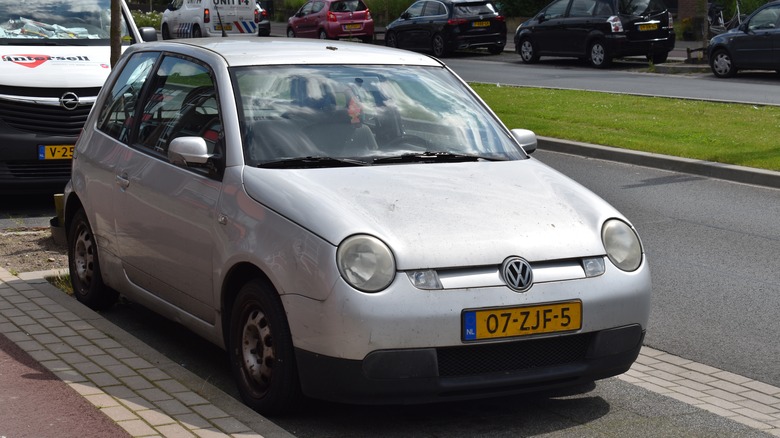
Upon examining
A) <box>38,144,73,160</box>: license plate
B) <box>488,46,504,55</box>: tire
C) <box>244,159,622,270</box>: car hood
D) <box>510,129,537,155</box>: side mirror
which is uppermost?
<box>510,129,537,155</box>: side mirror

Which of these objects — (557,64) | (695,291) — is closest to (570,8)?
(557,64)

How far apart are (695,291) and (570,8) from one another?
81.2 feet

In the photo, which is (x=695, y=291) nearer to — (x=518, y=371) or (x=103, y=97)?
(x=518, y=371)

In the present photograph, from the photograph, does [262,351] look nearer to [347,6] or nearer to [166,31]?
[347,6]

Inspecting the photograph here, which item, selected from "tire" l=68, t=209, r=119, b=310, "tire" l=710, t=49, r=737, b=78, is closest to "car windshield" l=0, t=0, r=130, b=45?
"tire" l=68, t=209, r=119, b=310

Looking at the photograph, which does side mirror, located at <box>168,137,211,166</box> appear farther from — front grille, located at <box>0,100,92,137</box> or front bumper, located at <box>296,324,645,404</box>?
front grille, located at <box>0,100,92,137</box>

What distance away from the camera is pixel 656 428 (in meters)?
5.40

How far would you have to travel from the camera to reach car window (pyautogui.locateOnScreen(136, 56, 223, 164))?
20.4 feet

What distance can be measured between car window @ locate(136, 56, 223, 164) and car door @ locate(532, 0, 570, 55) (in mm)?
25914

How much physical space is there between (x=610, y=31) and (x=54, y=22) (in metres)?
19.8

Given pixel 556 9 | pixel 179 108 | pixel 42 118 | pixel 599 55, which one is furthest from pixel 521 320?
pixel 556 9

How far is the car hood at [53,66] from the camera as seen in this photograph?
37.4 ft

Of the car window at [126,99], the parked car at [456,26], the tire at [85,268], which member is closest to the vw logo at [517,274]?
the car window at [126,99]

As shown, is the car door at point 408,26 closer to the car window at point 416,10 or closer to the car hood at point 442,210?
the car window at point 416,10
